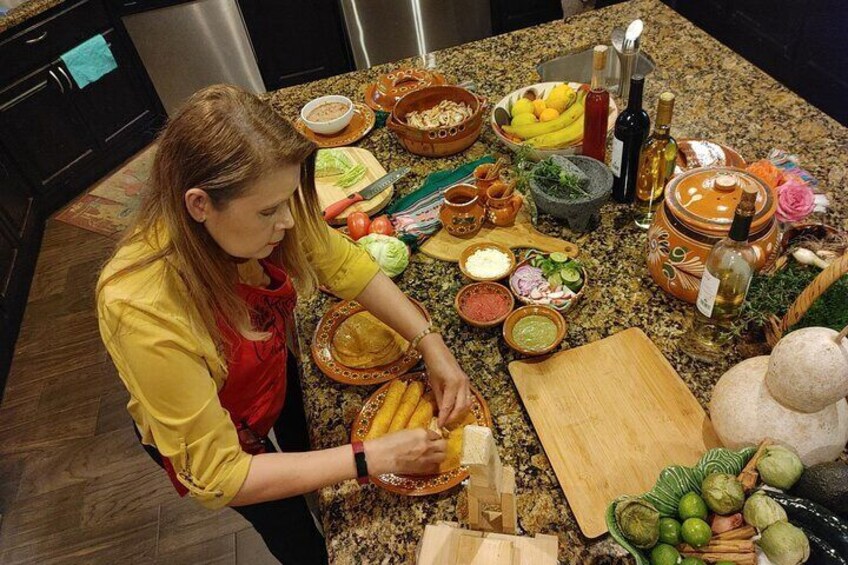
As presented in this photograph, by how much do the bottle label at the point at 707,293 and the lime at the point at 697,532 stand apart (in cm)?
48

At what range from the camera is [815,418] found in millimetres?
964

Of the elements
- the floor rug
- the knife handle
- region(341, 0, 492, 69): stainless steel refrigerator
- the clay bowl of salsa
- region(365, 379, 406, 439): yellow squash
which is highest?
the clay bowl of salsa

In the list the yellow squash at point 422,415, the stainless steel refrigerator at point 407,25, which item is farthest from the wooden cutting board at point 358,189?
the stainless steel refrigerator at point 407,25

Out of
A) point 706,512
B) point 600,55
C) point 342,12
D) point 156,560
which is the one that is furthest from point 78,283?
point 706,512

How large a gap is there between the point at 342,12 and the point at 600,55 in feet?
9.30

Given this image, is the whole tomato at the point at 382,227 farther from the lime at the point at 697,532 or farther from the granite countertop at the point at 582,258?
the lime at the point at 697,532

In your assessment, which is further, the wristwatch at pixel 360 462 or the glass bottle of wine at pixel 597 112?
the glass bottle of wine at pixel 597 112

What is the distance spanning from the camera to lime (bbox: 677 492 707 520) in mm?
881

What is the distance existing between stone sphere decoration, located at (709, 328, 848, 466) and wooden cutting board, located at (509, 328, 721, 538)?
0.30 ft

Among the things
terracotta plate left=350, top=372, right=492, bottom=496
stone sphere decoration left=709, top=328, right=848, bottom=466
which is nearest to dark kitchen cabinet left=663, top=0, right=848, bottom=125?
stone sphere decoration left=709, top=328, right=848, bottom=466

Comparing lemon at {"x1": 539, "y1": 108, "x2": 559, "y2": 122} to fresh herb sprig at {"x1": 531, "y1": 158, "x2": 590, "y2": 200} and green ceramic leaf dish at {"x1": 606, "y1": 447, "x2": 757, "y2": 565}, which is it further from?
green ceramic leaf dish at {"x1": 606, "y1": 447, "x2": 757, "y2": 565}

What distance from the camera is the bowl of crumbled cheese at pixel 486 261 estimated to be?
1.47 metres

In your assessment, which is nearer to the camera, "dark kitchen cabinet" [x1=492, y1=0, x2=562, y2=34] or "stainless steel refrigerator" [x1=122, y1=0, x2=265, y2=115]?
"stainless steel refrigerator" [x1=122, y1=0, x2=265, y2=115]

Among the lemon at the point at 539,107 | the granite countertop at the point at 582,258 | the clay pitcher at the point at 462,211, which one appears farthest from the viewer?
the lemon at the point at 539,107
